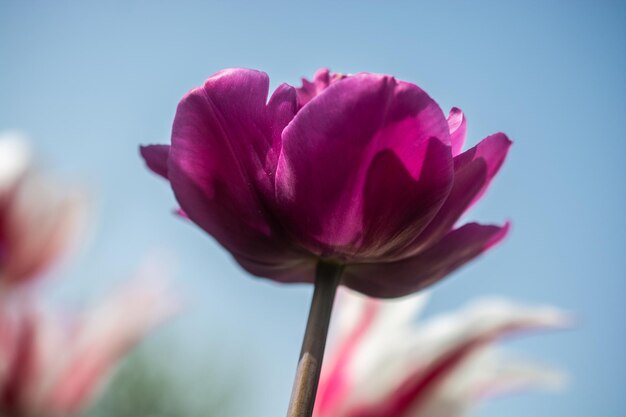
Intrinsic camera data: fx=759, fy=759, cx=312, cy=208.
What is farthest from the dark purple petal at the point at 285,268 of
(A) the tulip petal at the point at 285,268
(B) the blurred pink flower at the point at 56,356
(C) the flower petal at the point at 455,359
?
(B) the blurred pink flower at the point at 56,356

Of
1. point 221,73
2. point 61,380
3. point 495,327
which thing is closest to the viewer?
point 221,73

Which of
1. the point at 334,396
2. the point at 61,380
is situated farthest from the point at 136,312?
the point at 334,396

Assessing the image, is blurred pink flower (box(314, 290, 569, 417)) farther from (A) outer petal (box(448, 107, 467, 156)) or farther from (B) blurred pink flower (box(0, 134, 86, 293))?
(B) blurred pink flower (box(0, 134, 86, 293))

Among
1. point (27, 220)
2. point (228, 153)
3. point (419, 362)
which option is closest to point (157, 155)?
point (228, 153)

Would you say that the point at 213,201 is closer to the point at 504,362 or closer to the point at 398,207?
the point at 398,207

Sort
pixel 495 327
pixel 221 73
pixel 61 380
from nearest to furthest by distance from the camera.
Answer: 1. pixel 221 73
2. pixel 495 327
3. pixel 61 380

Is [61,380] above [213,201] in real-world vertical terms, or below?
below

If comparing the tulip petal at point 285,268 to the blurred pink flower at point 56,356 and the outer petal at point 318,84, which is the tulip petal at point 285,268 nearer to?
the outer petal at point 318,84

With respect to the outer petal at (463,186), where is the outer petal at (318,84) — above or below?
above
